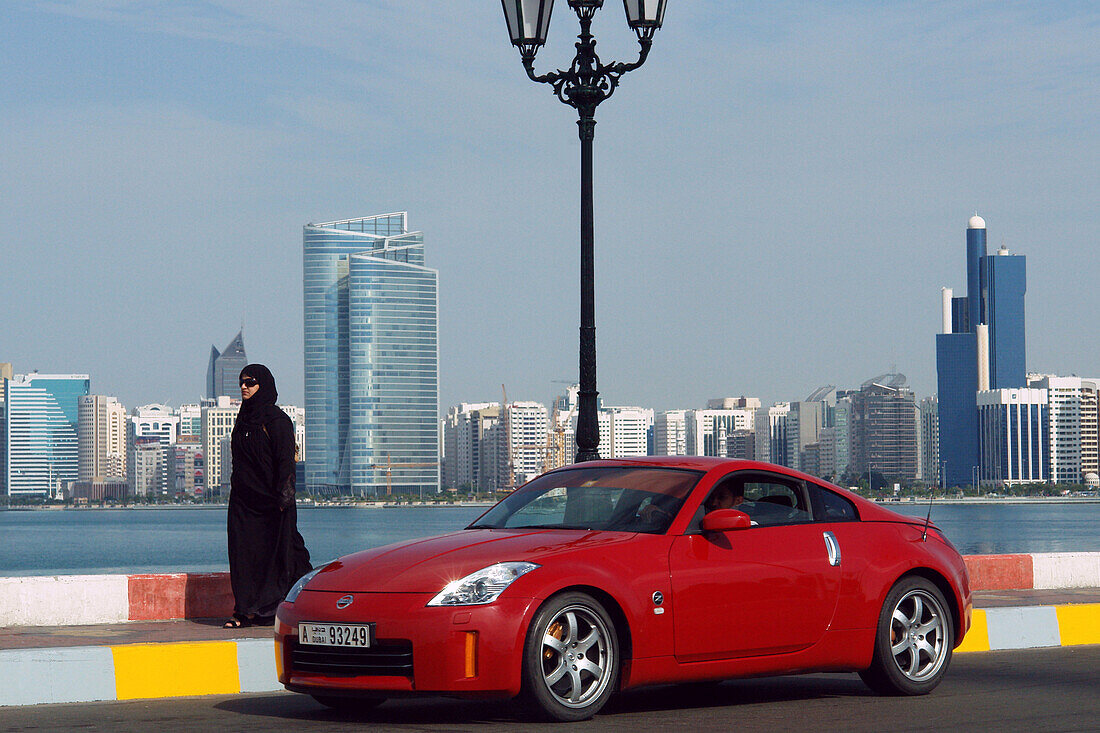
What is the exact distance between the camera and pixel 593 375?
1251 centimetres

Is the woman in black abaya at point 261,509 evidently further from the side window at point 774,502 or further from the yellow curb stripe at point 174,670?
the side window at point 774,502

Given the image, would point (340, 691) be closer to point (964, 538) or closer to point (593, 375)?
point (593, 375)

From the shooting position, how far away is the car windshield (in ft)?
24.9

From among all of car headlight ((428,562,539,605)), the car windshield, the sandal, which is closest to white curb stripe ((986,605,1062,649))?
the car windshield

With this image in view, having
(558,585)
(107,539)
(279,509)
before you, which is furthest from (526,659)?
(107,539)

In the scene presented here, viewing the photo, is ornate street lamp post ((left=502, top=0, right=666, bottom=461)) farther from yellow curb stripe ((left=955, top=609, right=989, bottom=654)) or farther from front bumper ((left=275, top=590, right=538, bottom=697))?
front bumper ((left=275, top=590, right=538, bottom=697))

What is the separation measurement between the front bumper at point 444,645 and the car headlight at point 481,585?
38 mm

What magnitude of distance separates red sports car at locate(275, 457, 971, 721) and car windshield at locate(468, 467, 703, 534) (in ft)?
0.04

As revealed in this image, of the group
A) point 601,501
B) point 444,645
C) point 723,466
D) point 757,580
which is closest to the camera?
point 444,645

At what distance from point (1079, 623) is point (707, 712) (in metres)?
5.04

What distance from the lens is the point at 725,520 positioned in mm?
7449

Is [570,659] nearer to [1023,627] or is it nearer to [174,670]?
[174,670]

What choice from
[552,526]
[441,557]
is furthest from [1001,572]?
[441,557]

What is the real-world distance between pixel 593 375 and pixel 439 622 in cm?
601
